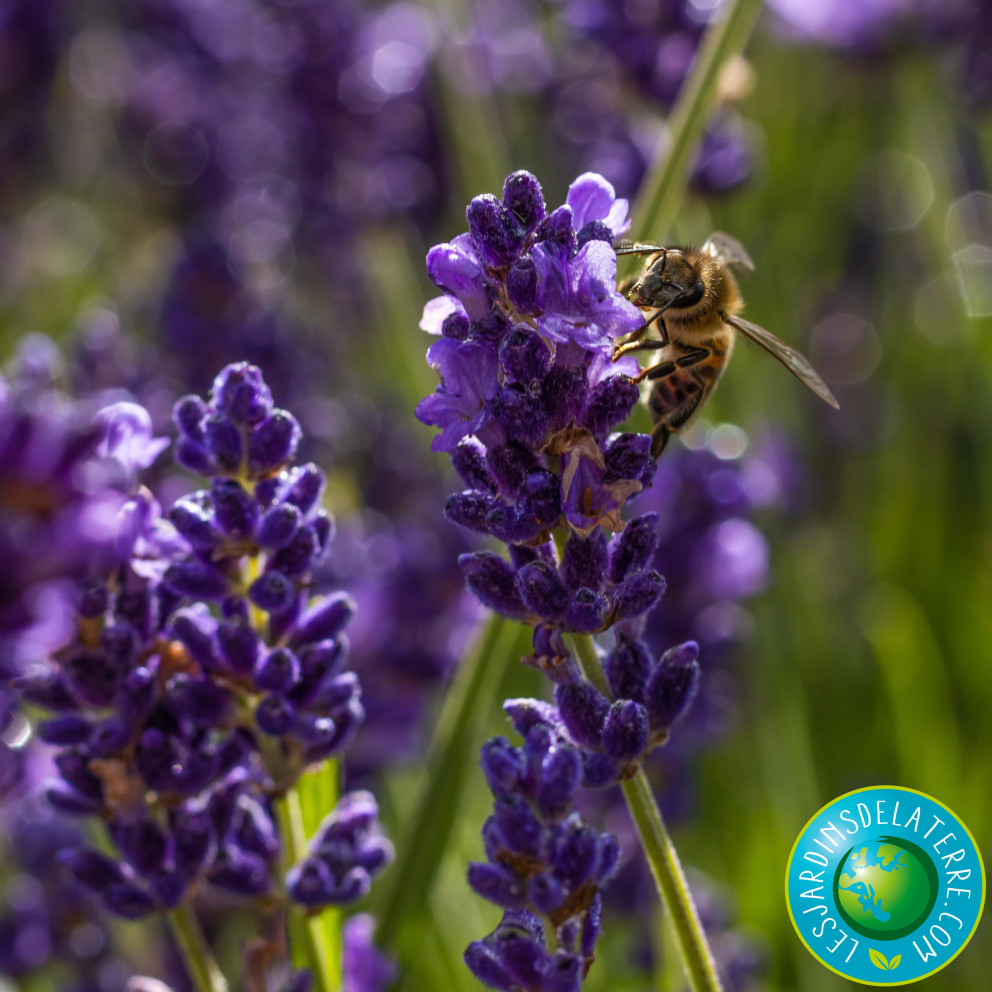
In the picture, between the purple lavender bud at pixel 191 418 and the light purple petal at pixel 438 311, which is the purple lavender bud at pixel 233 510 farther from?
the light purple petal at pixel 438 311

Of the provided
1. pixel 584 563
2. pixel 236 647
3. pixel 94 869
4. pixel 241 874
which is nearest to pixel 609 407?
pixel 584 563

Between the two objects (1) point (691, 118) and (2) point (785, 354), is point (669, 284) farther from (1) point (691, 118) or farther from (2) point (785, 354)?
(1) point (691, 118)

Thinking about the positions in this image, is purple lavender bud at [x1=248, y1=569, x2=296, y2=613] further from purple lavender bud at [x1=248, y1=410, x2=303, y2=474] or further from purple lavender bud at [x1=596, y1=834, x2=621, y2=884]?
purple lavender bud at [x1=596, y1=834, x2=621, y2=884]

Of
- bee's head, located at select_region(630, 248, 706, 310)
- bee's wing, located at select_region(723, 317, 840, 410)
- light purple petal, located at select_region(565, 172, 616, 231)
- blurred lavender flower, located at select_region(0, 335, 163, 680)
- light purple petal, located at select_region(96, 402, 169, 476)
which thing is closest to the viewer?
blurred lavender flower, located at select_region(0, 335, 163, 680)

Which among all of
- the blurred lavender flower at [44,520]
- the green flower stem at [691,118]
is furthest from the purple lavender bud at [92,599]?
the green flower stem at [691,118]

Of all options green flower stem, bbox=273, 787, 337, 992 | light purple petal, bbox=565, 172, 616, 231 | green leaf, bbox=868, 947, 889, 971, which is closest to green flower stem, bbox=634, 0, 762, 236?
light purple petal, bbox=565, 172, 616, 231
